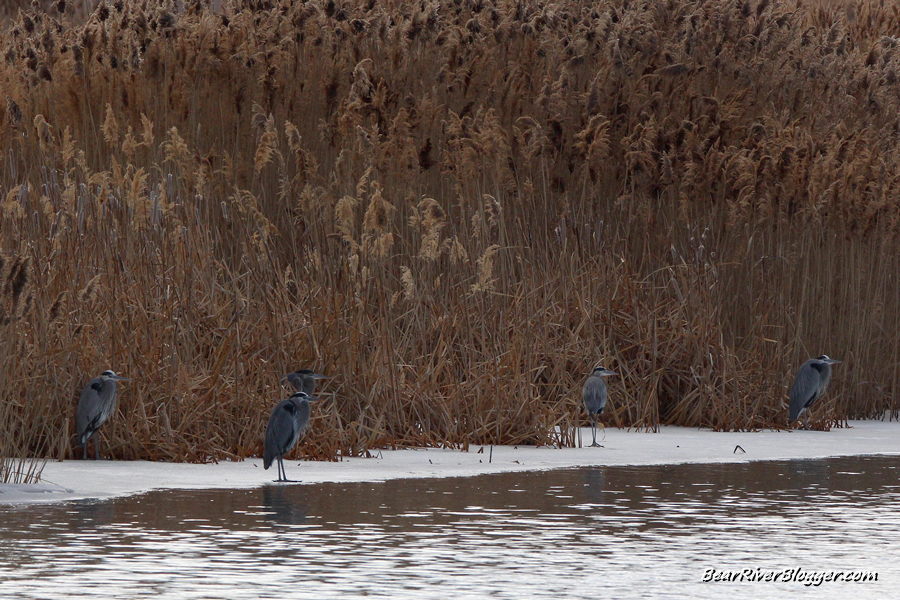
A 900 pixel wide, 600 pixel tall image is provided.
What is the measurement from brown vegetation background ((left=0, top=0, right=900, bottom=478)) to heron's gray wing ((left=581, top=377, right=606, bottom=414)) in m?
0.19

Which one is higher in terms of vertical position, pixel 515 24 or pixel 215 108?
pixel 515 24

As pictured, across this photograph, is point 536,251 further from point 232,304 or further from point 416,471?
point 416,471

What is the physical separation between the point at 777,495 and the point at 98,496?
324 cm

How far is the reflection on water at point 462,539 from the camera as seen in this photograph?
5.25m

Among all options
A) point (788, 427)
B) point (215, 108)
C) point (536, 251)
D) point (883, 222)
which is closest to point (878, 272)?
point (883, 222)

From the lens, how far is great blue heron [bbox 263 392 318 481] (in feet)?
26.0

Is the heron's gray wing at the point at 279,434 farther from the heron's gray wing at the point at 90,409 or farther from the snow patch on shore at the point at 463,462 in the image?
the heron's gray wing at the point at 90,409

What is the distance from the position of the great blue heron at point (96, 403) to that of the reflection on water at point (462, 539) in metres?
0.96

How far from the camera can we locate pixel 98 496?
7113mm

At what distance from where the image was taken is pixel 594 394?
32.8ft

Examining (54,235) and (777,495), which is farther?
(54,235)

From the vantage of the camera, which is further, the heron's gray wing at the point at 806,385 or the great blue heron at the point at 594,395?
the heron's gray wing at the point at 806,385

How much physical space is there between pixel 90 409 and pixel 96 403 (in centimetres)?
4
